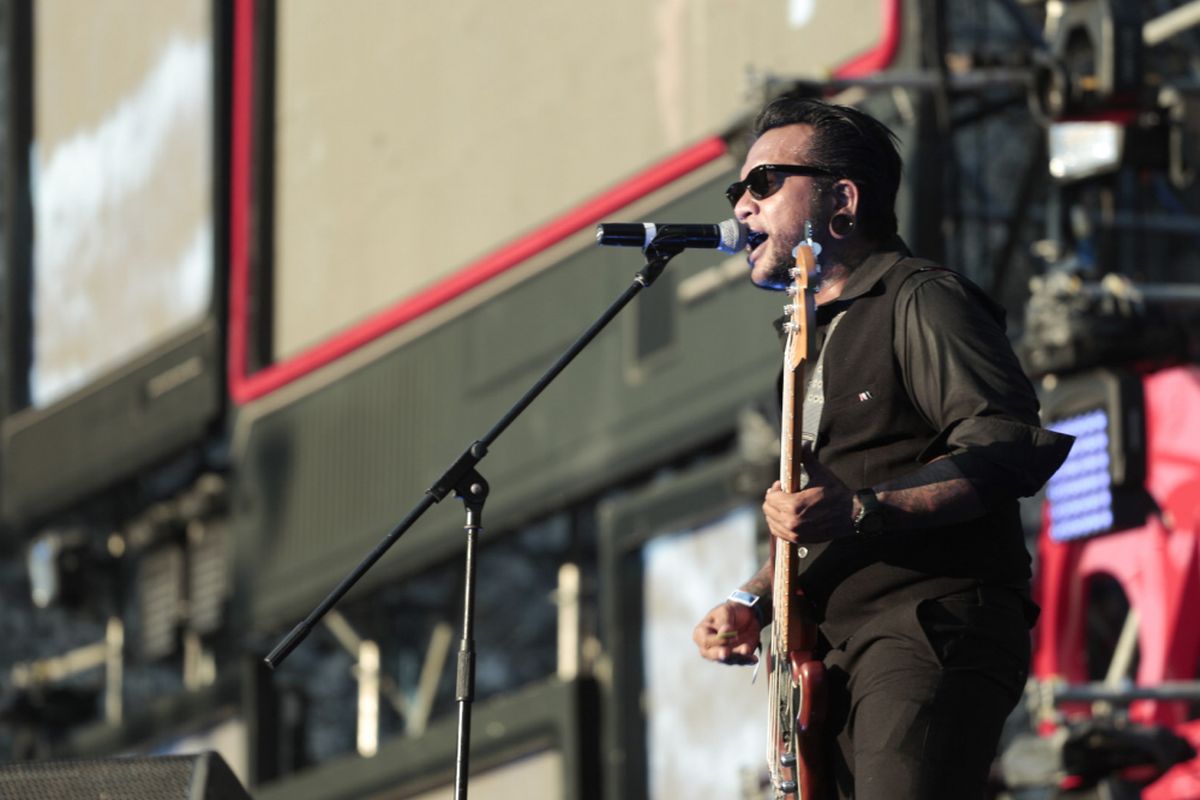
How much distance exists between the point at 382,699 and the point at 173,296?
2.68 metres

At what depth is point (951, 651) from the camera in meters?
3.61

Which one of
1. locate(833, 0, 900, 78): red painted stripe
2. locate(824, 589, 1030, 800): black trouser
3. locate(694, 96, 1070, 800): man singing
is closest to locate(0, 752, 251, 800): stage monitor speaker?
locate(694, 96, 1070, 800): man singing

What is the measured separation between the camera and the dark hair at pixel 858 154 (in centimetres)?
392

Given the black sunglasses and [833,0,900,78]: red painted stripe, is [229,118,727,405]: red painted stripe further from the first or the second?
the black sunglasses

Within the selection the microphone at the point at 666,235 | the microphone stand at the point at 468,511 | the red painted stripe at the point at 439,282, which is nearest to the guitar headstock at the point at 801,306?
the microphone at the point at 666,235

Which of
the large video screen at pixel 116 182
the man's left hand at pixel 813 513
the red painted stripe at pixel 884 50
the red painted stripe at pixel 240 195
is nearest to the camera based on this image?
A: the man's left hand at pixel 813 513

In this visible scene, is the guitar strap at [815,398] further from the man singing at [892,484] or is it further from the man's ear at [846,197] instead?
the man's ear at [846,197]

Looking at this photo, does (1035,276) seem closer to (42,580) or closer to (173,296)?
(173,296)

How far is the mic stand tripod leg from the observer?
13.7 ft

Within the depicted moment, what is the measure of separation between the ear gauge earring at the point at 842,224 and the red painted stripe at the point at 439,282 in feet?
16.9

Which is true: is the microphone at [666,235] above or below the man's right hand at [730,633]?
above

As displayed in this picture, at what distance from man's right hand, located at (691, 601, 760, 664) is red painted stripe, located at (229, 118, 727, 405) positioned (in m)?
5.24

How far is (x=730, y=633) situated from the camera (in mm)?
3947

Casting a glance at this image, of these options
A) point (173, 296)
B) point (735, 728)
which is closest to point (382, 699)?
point (173, 296)
